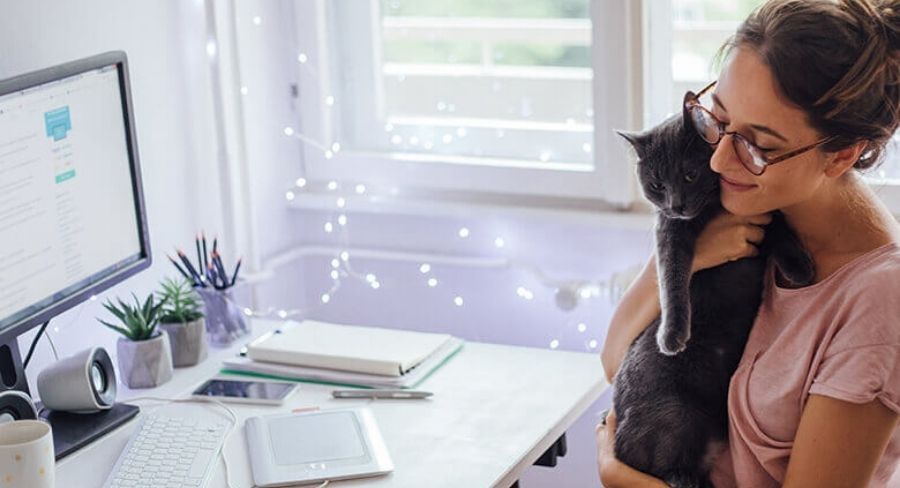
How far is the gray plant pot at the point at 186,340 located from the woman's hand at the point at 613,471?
0.72 metres

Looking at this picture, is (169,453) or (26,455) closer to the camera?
(26,455)

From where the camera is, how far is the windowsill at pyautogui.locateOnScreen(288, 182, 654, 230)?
7.89 ft

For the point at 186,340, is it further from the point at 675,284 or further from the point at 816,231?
the point at 816,231

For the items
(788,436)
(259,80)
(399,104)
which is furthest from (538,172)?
(788,436)

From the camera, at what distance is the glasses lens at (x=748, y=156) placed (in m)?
1.51

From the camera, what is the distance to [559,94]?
2475 mm

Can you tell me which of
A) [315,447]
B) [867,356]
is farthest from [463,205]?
[867,356]

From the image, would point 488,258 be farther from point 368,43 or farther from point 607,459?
point 607,459

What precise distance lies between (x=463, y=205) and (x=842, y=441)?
1180mm

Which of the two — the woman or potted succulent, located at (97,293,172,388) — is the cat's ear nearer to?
the woman

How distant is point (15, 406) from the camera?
177cm

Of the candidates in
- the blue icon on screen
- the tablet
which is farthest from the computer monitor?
the tablet

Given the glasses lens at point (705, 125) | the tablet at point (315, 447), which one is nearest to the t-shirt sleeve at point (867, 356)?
the glasses lens at point (705, 125)

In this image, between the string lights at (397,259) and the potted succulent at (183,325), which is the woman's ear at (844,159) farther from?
the potted succulent at (183,325)
